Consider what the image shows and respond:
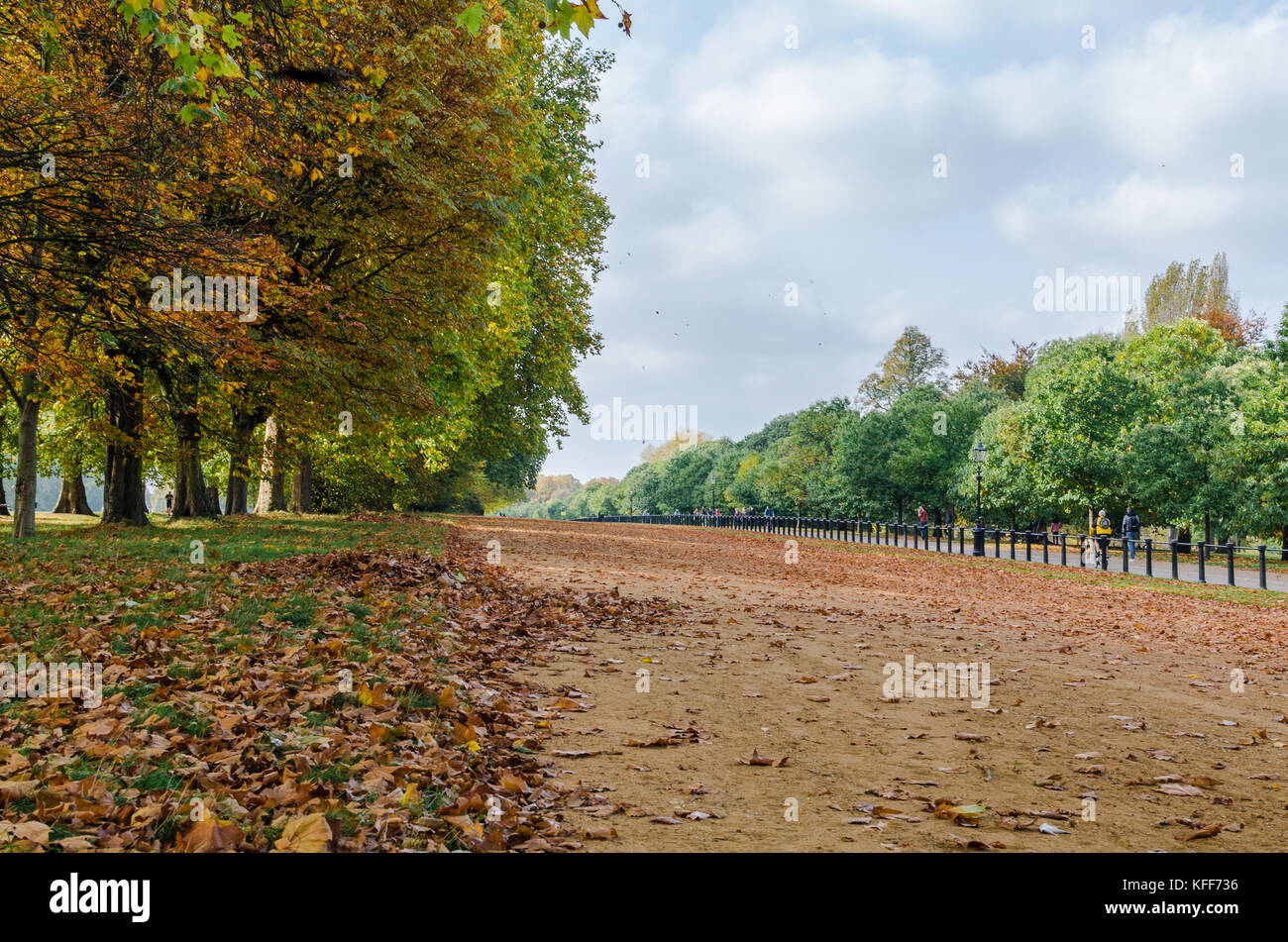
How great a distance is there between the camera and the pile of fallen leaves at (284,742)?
346 centimetres

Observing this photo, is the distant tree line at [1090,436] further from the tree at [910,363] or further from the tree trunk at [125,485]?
the tree trunk at [125,485]

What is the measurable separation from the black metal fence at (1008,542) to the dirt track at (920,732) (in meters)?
8.73

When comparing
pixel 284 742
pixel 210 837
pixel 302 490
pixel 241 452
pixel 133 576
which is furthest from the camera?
pixel 302 490

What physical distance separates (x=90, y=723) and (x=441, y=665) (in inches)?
116

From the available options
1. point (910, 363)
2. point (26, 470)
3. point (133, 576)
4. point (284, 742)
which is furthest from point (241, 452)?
point (910, 363)

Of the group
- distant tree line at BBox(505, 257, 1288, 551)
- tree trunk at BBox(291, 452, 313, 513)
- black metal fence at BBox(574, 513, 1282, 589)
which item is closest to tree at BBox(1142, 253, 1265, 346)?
distant tree line at BBox(505, 257, 1288, 551)

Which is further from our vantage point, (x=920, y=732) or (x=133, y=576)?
(x=133, y=576)

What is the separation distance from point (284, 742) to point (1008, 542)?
48.3 metres

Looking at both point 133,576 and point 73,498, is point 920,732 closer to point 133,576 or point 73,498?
point 133,576

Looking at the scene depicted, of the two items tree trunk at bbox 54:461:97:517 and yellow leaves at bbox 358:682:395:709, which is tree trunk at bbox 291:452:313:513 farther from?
yellow leaves at bbox 358:682:395:709

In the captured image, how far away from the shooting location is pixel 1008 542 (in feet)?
155

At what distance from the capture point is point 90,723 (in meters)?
4.41

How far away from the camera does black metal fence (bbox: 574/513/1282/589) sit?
2197cm

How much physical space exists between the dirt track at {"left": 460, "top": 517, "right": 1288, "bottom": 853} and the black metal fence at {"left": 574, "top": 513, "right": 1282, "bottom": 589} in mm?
8726
